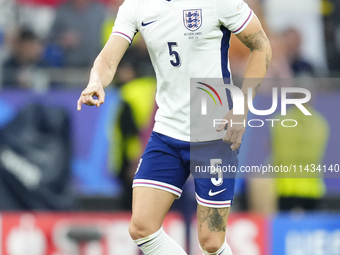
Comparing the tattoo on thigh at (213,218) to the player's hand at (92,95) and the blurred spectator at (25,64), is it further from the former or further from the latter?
the blurred spectator at (25,64)

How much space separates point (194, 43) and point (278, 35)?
13.5 ft

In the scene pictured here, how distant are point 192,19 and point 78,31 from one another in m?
4.63

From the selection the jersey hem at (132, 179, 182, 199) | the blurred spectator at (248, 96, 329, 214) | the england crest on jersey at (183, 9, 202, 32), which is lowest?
the blurred spectator at (248, 96, 329, 214)

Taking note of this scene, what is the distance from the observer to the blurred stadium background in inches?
278

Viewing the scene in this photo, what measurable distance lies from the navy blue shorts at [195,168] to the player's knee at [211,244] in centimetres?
25

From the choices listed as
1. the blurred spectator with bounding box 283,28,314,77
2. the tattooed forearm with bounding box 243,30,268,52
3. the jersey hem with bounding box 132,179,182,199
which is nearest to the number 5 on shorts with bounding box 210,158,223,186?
the jersey hem with bounding box 132,179,182,199

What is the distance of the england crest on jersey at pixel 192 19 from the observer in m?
4.27

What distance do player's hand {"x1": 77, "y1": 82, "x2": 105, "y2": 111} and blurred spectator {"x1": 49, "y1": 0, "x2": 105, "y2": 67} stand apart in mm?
4187

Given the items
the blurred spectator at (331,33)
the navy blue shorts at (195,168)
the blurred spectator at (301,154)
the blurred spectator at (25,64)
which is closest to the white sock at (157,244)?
the navy blue shorts at (195,168)

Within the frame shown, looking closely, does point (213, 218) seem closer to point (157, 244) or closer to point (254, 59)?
point (157, 244)

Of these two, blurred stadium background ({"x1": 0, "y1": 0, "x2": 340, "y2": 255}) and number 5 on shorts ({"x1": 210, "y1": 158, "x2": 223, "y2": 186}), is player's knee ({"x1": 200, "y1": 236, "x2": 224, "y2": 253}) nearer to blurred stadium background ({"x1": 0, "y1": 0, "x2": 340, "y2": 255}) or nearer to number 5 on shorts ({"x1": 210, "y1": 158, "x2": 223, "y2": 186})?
number 5 on shorts ({"x1": 210, "y1": 158, "x2": 223, "y2": 186})

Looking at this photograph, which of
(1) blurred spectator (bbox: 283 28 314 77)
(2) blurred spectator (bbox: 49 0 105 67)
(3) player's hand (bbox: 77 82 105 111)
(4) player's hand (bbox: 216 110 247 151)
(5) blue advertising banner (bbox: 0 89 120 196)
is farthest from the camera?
(2) blurred spectator (bbox: 49 0 105 67)

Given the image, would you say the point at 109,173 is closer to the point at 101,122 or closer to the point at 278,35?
the point at 101,122

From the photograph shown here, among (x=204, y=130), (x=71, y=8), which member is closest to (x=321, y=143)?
(x=204, y=130)
